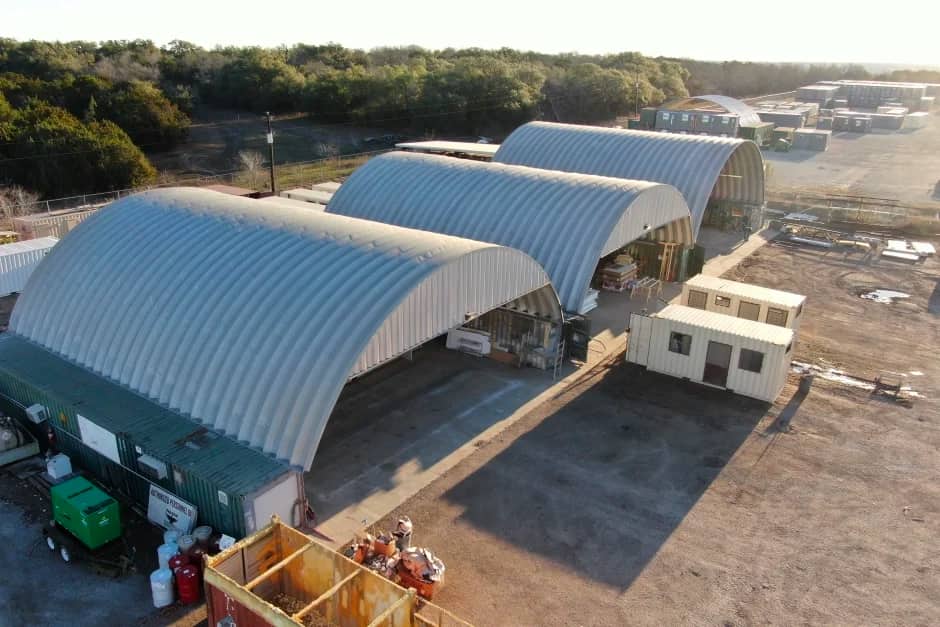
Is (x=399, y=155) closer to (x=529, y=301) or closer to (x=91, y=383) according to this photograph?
(x=529, y=301)

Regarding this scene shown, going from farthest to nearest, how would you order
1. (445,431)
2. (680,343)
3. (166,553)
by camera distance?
(680,343)
(445,431)
(166,553)

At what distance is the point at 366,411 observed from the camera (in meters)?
20.1

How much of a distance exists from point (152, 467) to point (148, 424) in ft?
4.32

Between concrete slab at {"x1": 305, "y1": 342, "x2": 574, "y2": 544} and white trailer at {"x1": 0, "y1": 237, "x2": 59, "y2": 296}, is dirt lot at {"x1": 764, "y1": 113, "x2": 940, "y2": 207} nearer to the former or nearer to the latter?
concrete slab at {"x1": 305, "y1": 342, "x2": 574, "y2": 544}

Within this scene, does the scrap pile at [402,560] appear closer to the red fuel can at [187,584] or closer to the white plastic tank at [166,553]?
the red fuel can at [187,584]

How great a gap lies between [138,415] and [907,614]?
16093mm

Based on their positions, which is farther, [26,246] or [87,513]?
[26,246]

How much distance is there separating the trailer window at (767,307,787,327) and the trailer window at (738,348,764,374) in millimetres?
3905

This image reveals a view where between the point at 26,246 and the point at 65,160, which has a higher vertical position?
the point at 65,160

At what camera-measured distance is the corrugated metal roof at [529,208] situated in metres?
25.5

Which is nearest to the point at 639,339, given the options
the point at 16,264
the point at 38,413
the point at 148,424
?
the point at 148,424

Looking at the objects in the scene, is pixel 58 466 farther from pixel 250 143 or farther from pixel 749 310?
pixel 250 143

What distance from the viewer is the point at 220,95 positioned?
82.4m

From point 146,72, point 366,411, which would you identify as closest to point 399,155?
point 366,411
